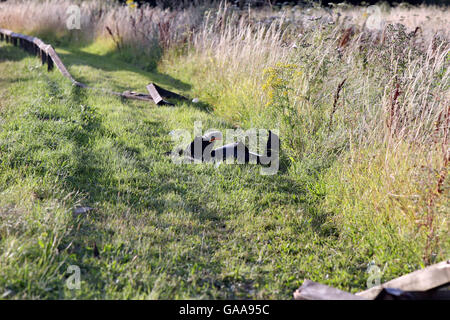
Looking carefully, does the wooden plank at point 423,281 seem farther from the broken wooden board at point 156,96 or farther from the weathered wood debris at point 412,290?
the broken wooden board at point 156,96

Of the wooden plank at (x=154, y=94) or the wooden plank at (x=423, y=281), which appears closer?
the wooden plank at (x=423, y=281)

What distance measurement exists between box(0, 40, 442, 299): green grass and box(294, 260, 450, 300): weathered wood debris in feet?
1.01

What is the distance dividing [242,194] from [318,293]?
1493 millimetres

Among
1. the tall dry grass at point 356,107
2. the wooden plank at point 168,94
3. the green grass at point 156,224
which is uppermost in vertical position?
the tall dry grass at point 356,107

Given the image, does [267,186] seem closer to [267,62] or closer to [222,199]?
[222,199]

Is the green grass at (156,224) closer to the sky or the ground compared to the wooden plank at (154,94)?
closer to the ground

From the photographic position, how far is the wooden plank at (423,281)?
2.28 m

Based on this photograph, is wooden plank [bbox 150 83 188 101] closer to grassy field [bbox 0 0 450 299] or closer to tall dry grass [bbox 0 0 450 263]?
tall dry grass [bbox 0 0 450 263]

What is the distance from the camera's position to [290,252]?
3.08 m

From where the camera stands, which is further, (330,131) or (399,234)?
(330,131)

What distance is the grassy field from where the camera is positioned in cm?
262

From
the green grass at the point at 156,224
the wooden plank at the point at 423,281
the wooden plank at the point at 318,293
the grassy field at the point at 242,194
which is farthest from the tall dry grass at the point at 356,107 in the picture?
the wooden plank at the point at 318,293

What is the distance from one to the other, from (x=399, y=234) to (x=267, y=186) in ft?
4.49
